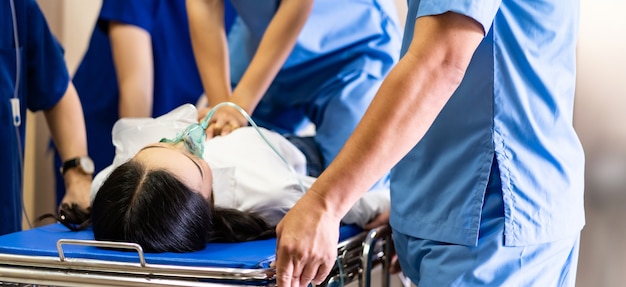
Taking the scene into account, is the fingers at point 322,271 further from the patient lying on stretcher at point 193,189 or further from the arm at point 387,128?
the patient lying on stretcher at point 193,189

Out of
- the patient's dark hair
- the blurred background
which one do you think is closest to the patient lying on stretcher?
the patient's dark hair

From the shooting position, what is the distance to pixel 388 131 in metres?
1.16

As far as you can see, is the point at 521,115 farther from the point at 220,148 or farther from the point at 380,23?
the point at 380,23

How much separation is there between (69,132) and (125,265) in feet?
3.04

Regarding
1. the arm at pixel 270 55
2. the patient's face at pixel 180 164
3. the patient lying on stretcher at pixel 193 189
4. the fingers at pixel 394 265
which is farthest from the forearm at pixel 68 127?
the fingers at pixel 394 265

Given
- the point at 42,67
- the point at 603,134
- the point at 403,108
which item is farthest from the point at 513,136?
the point at 42,67

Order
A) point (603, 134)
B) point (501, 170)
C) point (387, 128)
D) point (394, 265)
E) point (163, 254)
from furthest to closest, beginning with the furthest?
point (603, 134) < point (394, 265) < point (163, 254) < point (501, 170) < point (387, 128)

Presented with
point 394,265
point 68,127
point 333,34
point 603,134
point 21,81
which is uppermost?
point 333,34

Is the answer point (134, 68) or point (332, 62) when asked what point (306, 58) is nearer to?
→ point (332, 62)

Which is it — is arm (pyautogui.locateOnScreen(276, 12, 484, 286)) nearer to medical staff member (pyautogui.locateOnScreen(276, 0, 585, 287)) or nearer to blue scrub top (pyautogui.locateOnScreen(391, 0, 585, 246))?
medical staff member (pyautogui.locateOnScreen(276, 0, 585, 287))

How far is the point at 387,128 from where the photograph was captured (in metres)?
1.15

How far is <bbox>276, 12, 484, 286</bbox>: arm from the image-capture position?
1.16 meters

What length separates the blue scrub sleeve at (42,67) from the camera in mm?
2180

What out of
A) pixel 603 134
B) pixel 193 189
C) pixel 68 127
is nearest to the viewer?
pixel 193 189
